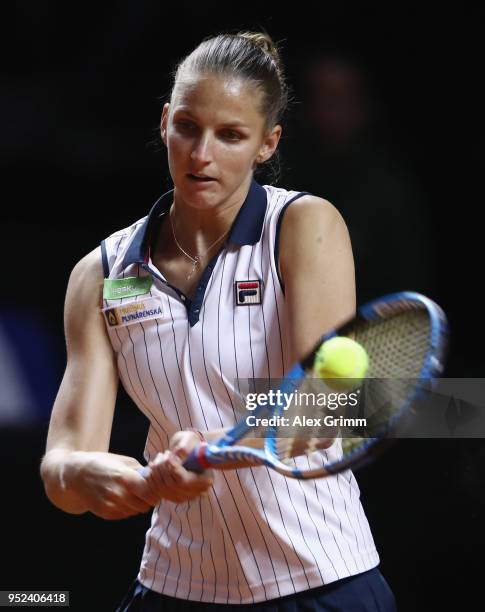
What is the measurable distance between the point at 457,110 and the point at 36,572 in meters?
1.59

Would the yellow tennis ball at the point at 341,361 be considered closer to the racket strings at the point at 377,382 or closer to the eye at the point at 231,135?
the racket strings at the point at 377,382

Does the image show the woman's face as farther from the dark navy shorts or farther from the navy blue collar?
the dark navy shorts

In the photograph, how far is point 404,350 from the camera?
1381mm

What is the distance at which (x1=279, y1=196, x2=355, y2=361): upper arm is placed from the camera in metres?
1.46

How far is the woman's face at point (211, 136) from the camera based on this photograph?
1.55 m

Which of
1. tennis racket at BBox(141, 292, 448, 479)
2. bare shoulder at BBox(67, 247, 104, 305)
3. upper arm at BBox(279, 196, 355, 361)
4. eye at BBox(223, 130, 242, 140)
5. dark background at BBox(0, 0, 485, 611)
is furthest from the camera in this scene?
dark background at BBox(0, 0, 485, 611)

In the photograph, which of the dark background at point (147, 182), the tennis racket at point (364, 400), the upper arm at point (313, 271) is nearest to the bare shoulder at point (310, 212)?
the upper arm at point (313, 271)

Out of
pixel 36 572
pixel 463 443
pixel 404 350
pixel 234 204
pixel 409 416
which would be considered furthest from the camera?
pixel 36 572

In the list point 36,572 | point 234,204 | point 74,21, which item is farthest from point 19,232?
point 234,204

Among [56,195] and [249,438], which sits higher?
[56,195]

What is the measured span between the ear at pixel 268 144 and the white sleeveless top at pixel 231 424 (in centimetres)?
9

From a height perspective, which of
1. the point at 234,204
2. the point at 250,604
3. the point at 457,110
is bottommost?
the point at 250,604

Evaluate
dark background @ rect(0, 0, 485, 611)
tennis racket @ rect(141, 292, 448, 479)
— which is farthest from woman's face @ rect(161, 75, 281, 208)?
dark background @ rect(0, 0, 485, 611)

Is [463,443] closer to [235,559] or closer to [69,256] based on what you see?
[235,559]
